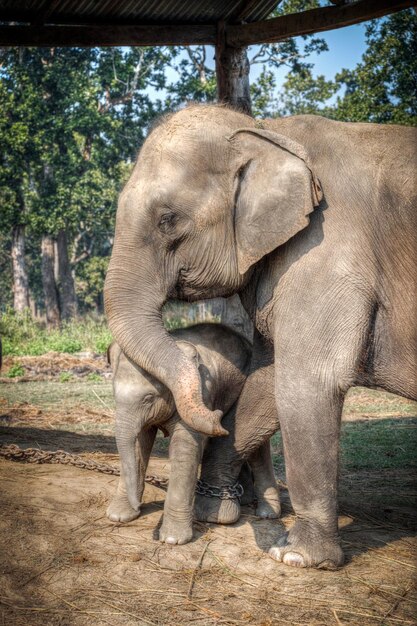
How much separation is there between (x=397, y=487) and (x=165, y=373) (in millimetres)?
2589

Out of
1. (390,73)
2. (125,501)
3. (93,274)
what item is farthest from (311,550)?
(93,274)

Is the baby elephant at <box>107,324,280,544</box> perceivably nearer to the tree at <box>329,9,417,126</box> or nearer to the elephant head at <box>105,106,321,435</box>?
the elephant head at <box>105,106,321,435</box>

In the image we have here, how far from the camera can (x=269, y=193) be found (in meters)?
4.28

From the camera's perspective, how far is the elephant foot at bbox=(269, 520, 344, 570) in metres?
4.17

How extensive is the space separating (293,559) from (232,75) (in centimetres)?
511

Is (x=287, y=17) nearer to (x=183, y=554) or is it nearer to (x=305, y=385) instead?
(x=305, y=385)

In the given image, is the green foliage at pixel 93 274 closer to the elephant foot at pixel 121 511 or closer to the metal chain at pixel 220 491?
the metal chain at pixel 220 491

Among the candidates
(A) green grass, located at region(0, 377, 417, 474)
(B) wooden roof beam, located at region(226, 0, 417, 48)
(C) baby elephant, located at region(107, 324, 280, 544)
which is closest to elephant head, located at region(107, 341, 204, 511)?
(C) baby elephant, located at region(107, 324, 280, 544)

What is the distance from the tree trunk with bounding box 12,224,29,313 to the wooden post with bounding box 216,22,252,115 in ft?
67.8

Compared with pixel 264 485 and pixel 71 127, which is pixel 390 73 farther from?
pixel 264 485

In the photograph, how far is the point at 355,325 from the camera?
160 inches

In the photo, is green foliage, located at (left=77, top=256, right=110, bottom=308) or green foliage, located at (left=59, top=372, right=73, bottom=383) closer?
green foliage, located at (left=59, top=372, right=73, bottom=383)

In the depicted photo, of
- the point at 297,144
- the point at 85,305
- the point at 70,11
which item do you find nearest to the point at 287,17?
the point at 70,11

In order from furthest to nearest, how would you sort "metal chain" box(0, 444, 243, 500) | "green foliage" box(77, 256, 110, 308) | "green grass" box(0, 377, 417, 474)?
"green foliage" box(77, 256, 110, 308), "green grass" box(0, 377, 417, 474), "metal chain" box(0, 444, 243, 500)
